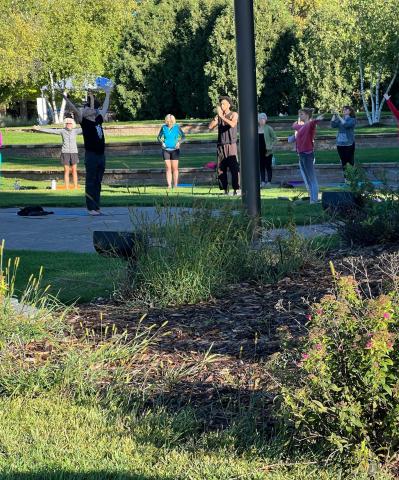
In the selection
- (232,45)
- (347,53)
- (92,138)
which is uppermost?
(232,45)

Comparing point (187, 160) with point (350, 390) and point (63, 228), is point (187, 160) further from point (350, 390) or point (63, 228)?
point (350, 390)

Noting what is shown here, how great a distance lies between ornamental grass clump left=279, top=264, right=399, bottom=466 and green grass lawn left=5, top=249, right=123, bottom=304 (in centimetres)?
298

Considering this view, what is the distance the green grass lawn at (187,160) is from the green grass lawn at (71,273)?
17196 mm

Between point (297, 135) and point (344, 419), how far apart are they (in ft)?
45.5

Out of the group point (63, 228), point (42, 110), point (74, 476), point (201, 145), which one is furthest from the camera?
point (42, 110)

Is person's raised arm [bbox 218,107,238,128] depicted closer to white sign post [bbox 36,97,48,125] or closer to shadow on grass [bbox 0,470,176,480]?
shadow on grass [bbox 0,470,176,480]

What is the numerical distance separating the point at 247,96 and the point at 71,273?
2.24m

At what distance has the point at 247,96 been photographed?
8.95 meters

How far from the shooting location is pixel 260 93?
46281 millimetres

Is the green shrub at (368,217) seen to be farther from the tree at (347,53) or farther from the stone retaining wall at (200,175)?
the tree at (347,53)

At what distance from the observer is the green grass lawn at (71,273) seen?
7.70 m

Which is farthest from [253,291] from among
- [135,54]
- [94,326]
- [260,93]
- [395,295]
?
[135,54]

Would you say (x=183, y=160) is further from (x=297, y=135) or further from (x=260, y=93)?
(x=260, y=93)


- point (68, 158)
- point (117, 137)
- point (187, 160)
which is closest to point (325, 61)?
point (117, 137)
